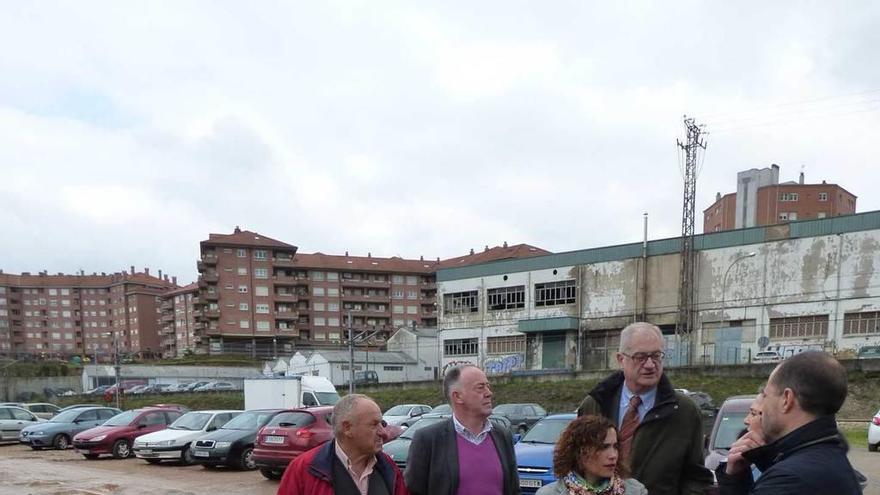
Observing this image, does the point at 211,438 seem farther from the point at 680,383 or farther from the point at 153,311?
the point at 153,311

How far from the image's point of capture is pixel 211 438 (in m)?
15.2

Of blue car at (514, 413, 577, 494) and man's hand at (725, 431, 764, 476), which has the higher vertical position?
man's hand at (725, 431, 764, 476)

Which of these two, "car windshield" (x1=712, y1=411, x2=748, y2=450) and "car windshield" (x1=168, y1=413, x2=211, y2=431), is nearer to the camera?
"car windshield" (x1=712, y1=411, x2=748, y2=450)

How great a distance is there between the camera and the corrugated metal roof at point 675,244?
4266 cm

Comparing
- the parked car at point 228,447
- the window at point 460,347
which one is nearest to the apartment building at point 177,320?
the window at point 460,347

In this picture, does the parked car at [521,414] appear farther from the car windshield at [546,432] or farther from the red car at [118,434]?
the red car at [118,434]

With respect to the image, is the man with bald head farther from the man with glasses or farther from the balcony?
the balcony

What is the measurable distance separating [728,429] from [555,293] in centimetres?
4782

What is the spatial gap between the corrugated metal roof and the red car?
40235mm

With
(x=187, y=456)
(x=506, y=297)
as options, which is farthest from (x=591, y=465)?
A: (x=506, y=297)

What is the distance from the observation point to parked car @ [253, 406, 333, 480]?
1338 centimetres

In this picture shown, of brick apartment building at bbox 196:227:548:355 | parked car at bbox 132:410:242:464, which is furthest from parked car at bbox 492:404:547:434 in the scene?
brick apartment building at bbox 196:227:548:355

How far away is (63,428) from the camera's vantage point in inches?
804

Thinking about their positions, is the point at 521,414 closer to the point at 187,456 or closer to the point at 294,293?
the point at 187,456
